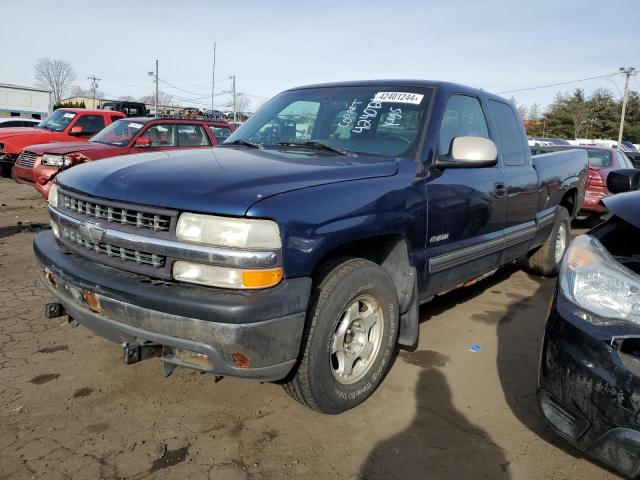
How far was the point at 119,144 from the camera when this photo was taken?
8.59m

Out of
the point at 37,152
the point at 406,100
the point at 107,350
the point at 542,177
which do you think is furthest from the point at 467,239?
the point at 37,152

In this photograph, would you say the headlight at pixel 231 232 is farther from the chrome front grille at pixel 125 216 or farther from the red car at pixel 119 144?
the red car at pixel 119 144

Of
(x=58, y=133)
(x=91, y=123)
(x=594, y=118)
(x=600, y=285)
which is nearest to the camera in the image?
(x=600, y=285)

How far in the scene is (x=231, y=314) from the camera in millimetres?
2107

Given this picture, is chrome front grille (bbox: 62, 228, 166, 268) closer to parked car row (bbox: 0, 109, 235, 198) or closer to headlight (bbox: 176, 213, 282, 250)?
headlight (bbox: 176, 213, 282, 250)

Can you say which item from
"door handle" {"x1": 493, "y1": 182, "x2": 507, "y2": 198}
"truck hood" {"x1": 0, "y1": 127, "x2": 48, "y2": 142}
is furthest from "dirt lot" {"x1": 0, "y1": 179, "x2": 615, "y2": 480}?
"truck hood" {"x1": 0, "y1": 127, "x2": 48, "y2": 142}

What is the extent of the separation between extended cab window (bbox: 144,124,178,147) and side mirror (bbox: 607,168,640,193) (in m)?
7.46

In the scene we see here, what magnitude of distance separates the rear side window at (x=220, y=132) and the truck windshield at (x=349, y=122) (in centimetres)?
600

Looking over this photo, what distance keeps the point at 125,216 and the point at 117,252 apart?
190mm

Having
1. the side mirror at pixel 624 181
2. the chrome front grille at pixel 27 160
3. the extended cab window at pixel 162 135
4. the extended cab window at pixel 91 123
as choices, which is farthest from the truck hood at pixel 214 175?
the extended cab window at pixel 91 123

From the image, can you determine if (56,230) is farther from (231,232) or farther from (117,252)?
(231,232)

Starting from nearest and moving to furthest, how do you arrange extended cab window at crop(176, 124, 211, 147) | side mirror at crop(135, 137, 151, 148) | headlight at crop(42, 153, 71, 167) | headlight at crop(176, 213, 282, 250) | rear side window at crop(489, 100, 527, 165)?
headlight at crop(176, 213, 282, 250) → rear side window at crop(489, 100, 527, 165) → headlight at crop(42, 153, 71, 167) → side mirror at crop(135, 137, 151, 148) → extended cab window at crop(176, 124, 211, 147)

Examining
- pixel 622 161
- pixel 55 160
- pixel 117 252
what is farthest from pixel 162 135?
pixel 622 161

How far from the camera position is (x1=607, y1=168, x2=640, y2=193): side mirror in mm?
3002
